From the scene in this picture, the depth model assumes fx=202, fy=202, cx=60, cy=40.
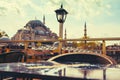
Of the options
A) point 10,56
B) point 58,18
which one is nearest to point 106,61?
point 10,56

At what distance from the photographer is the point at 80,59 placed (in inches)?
114

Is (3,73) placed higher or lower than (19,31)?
lower

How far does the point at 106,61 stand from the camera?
103 inches

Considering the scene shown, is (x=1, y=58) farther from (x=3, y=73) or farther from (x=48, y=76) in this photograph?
(x=48, y=76)

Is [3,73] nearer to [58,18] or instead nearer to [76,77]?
[76,77]

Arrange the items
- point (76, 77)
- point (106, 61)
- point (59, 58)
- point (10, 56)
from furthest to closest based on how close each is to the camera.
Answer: point (10, 56) → point (59, 58) → point (106, 61) → point (76, 77)

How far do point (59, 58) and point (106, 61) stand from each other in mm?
637

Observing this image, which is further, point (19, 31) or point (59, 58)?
point (19, 31)

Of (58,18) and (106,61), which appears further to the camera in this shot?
(58,18)


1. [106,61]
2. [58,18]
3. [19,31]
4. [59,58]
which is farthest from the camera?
[19,31]

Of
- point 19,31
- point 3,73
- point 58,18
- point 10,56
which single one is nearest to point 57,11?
point 58,18

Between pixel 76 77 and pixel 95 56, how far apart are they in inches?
61.5

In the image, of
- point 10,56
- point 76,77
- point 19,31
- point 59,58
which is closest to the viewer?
point 76,77

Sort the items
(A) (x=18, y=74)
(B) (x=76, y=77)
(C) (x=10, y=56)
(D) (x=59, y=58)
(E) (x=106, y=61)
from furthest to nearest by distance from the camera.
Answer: (C) (x=10, y=56) < (D) (x=59, y=58) < (E) (x=106, y=61) < (A) (x=18, y=74) < (B) (x=76, y=77)
